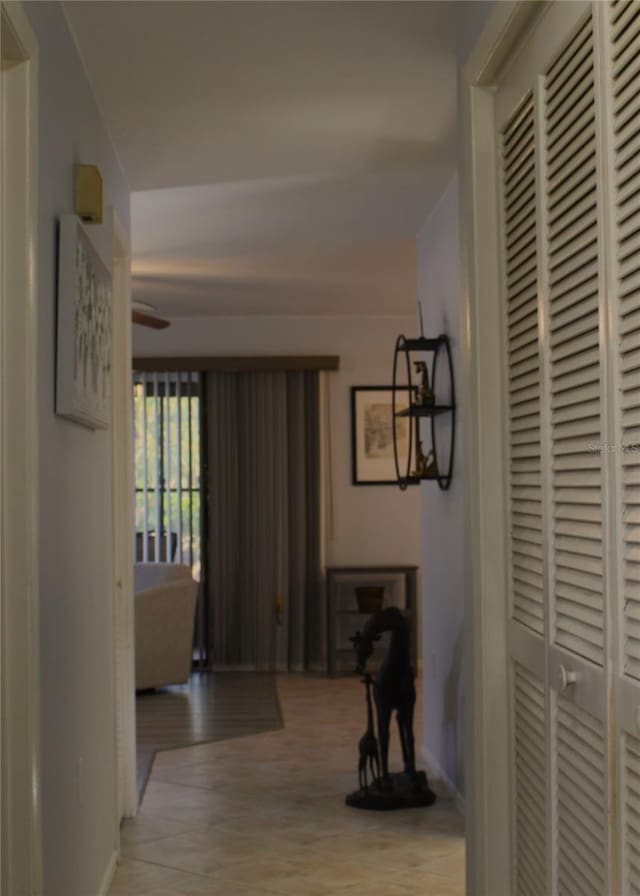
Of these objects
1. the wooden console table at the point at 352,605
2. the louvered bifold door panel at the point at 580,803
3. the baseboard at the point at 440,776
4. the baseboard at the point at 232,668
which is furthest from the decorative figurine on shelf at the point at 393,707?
the baseboard at the point at 232,668

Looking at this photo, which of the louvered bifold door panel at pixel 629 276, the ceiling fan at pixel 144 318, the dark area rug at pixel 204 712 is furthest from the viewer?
A: the ceiling fan at pixel 144 318

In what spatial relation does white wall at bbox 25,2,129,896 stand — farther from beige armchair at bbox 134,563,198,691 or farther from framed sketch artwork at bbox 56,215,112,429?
beige armchair at bbox 134,563,198,691

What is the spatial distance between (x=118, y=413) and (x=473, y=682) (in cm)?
261

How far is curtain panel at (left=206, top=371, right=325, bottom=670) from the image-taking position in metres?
8.87

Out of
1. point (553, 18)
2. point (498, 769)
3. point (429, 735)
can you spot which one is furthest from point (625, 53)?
point (429, 735)

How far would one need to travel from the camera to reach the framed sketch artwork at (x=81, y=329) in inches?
117

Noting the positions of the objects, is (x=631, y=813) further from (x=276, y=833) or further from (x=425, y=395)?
(x=425, y=395)

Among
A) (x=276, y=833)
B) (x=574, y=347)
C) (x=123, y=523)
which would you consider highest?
(x=574, y=347)

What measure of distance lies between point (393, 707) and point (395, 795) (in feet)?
1.19

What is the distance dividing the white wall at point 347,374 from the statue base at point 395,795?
404cm

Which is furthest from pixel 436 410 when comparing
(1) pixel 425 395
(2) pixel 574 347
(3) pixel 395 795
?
A: (2) pixel 574 347

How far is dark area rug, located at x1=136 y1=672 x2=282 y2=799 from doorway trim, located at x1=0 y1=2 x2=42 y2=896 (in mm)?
2925

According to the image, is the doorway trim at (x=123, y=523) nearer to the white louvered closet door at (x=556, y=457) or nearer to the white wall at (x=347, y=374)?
the white louvered closet door at (x=556, y=457)

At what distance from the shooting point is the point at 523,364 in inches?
98.0
